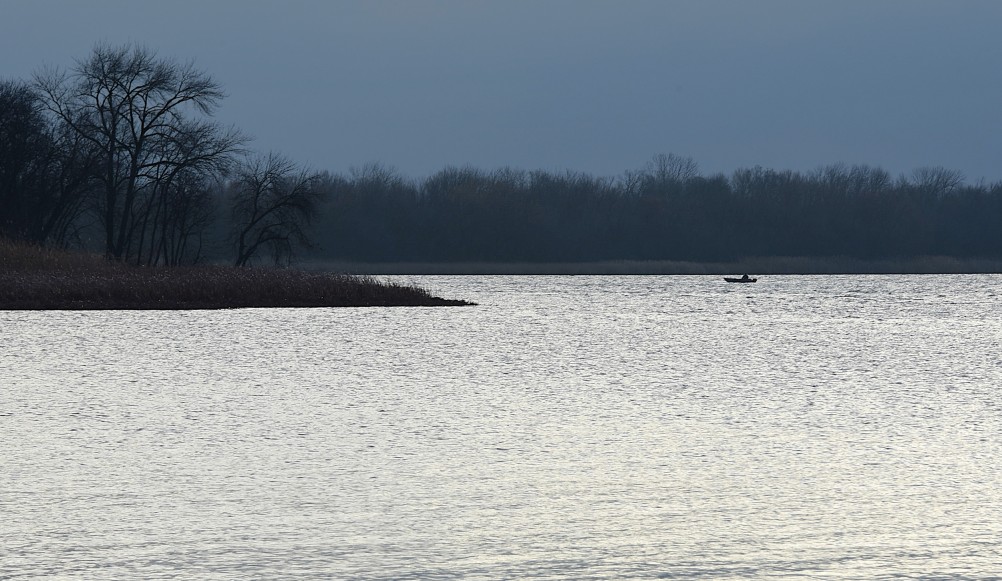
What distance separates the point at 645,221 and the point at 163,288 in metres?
73.4

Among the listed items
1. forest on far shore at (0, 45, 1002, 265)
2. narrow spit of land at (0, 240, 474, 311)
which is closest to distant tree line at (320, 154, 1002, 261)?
forest on far shore at (0, 45, 1002, 265)

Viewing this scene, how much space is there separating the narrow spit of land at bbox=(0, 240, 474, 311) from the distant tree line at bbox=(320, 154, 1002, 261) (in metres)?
59.2

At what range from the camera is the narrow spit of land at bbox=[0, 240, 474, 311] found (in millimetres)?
38000

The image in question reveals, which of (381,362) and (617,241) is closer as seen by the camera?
(381,362)

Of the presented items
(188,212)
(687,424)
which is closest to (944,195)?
(188,212)

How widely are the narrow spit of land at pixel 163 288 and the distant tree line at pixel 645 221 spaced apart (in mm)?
59160

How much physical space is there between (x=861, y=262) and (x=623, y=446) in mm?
103294

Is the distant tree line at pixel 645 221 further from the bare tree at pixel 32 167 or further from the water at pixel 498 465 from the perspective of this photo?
the water at pixel 498 465

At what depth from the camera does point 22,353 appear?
66.1ft

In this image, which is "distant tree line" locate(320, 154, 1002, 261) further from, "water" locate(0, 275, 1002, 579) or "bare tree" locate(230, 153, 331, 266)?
"water" locate(0, 275, 1002, 579)

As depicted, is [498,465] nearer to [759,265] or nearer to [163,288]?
[163,288]

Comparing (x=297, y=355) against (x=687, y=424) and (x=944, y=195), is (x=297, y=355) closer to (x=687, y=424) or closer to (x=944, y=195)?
(x=687, y=424)

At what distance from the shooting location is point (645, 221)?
358ft

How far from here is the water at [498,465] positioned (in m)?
6.15
